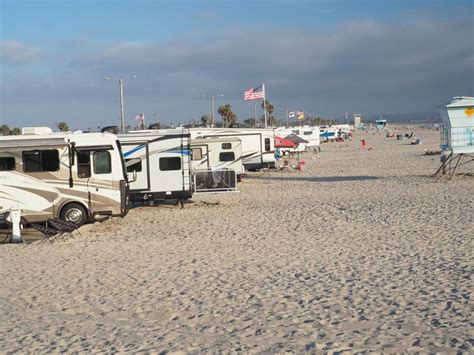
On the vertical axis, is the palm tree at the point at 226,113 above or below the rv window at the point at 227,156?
above

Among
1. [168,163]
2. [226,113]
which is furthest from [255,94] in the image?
[226,113]

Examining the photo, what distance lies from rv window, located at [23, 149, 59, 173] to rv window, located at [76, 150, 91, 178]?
0.58 meters

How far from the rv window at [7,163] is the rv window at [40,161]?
0.32 meters

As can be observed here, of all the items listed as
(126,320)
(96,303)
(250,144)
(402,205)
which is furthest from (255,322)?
(250,144)

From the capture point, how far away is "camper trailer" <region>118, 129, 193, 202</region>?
64.1ft

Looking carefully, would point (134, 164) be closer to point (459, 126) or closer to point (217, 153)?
point (217, 153)

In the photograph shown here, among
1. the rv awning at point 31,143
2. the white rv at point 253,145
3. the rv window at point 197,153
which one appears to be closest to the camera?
the rv awning at point 31,143

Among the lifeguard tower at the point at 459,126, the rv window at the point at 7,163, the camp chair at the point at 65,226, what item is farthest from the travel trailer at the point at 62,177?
the lifeguard tower at the point at 459,126

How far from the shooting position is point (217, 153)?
86.9 ft

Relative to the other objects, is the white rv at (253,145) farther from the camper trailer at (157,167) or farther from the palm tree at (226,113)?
the palm tree at (226,113)

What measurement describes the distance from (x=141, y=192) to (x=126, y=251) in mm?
6589

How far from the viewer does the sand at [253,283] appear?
23.5 feet

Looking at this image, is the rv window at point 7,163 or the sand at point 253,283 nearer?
the sand at point 253,283

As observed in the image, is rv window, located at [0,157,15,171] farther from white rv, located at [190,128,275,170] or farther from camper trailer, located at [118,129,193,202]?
white rv, located at [190,128,275,170]
